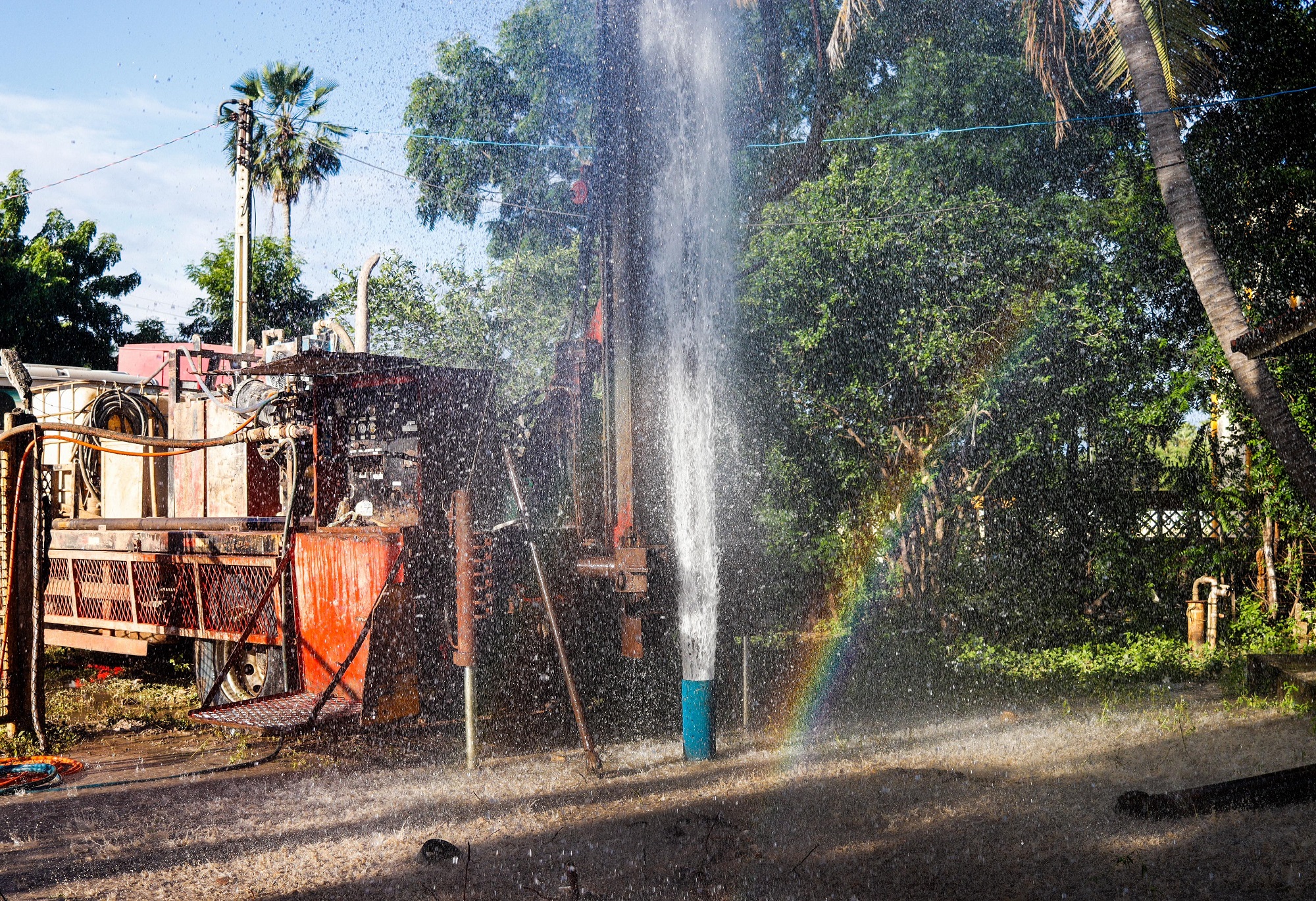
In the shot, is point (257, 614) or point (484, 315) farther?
point (484, 315)

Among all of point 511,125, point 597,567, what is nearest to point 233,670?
point 597,567

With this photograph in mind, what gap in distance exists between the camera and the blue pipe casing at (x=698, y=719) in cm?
638

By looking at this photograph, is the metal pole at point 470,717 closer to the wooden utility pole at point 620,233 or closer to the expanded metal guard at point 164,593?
the wooden utility pole at point 620,233

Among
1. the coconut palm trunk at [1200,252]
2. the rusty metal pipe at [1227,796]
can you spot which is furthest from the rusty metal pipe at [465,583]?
the coconut palm trunk at [1200,252]

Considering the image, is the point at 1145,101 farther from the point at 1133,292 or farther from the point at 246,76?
the point at 246,76

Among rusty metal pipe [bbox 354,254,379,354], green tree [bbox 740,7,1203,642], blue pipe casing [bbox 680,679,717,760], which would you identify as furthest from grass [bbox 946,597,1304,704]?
rusty metal pipe [bbox 354,254,379,354]

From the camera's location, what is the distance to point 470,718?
6.41 metres

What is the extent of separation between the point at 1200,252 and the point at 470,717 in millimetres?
6612

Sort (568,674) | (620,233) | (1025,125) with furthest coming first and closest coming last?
(1025,125), (620,233), (568,674)

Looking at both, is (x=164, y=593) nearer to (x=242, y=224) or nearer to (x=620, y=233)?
(x=620, y=233)

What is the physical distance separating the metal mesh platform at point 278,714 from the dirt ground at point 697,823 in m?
0.39

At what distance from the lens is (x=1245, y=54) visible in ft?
32.4

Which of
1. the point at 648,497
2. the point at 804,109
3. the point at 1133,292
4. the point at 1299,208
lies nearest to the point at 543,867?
the point at 648,497

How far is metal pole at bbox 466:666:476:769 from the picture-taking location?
638 cm
